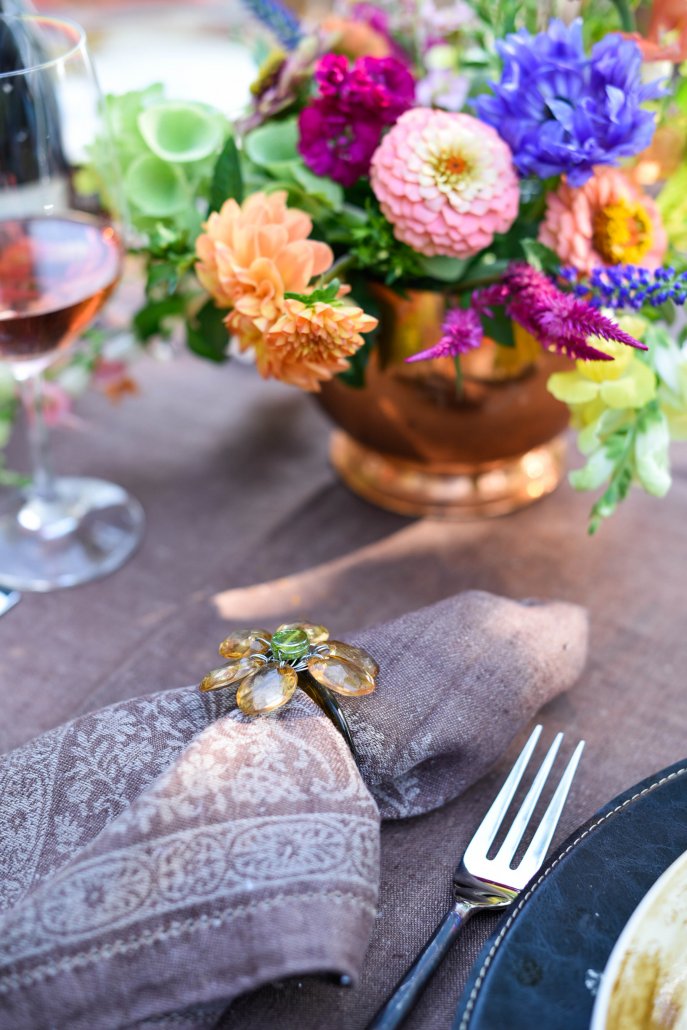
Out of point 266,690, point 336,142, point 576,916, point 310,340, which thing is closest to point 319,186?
point 336,142

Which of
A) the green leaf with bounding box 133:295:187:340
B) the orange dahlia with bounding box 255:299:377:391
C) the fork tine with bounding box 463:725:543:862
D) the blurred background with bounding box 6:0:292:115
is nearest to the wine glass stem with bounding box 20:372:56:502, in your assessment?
the green leaf with bounding box 133:295:187:340

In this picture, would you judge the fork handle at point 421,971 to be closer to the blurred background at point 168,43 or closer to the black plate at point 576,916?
the black plate at point 576,916

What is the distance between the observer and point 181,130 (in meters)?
0.66

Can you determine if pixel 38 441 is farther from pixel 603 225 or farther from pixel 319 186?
pixel 603 225

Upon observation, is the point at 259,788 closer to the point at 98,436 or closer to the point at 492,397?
the point at 492,397

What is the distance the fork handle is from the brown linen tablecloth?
2 cm

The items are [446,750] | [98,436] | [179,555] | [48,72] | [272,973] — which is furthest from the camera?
[98,436]

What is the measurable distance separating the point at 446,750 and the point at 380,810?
0.05 m

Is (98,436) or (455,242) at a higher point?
(455,242)

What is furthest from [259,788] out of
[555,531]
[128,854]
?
[555,531]

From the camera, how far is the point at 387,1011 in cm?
39

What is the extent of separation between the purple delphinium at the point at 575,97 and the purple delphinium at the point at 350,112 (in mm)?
68

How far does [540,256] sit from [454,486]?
0.23 m

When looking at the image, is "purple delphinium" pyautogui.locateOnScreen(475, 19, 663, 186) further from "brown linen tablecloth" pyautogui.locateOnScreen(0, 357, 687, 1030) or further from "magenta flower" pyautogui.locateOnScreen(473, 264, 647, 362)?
"brown linen tablecloth" pyautogui.locateOnScreen(0, 357, 687, 1030)
